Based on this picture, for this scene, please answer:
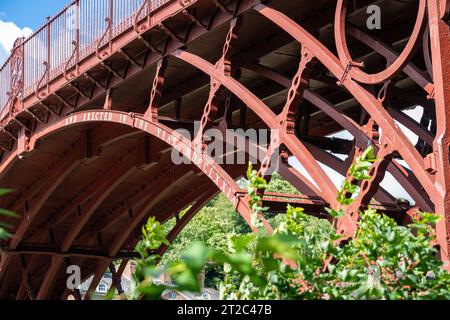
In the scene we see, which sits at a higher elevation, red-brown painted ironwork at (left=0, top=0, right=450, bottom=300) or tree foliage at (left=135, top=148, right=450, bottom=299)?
red-brown painted ironwork at (left=0, top=0, right=450, bottom=300)

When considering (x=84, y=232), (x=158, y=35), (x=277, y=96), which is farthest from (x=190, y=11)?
(x=84, y=232)

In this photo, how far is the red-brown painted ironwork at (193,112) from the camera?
38.0 ft

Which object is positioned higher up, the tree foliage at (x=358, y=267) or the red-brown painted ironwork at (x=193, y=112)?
the red-brown painted ironwork at (x=193, y=112)

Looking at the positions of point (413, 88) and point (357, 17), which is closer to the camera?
point (357, 17)

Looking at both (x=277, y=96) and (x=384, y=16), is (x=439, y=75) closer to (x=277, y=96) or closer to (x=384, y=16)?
(x=384, y=16)

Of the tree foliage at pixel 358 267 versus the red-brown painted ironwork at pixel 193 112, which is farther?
the red-brown painted ironwork at pixel 193 112

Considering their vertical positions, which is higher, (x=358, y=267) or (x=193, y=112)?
(x=193, y=112)

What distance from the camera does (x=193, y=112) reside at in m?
20.9

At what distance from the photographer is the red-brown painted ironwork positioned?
11594mm

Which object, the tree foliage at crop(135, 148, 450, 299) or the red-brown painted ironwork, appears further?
the red-brown painted ironwork

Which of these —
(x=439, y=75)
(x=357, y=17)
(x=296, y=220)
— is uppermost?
(x=357, y=17)

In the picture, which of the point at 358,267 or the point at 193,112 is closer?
the point at 358,267
